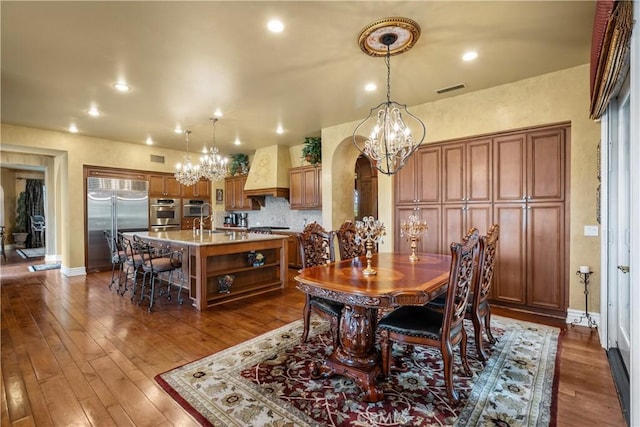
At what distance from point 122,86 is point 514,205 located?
507 cm

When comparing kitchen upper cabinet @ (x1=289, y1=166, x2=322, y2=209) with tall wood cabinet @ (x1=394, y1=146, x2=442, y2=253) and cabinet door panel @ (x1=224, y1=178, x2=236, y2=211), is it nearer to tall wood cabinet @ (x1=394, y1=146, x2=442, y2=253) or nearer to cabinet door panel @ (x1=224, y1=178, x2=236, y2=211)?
tall wood cabinet @ (x1=394, y1=146, x2=442, y2=253)

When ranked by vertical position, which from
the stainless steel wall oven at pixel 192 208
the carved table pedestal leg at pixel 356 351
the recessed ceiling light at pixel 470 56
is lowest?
the carved table pedestal leg at pixel 356 351

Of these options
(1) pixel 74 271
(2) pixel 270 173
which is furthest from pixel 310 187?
(1) pixel 74 271

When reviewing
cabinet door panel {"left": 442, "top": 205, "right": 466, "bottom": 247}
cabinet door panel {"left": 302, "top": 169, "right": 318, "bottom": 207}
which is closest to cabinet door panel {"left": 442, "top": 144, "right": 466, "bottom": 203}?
cabinet door panel {"left": 442, "top": 205, "right": 466, "bottom": 247}

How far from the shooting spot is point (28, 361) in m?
2.55

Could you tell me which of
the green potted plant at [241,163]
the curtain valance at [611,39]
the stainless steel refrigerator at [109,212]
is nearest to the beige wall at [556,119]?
the curtain valance at [611,39]

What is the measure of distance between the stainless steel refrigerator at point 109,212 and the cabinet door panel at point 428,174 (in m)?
6.13

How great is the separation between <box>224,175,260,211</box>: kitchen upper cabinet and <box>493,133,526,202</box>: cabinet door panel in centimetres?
579

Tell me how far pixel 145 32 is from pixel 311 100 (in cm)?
218

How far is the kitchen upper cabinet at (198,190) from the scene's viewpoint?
26.2 ft

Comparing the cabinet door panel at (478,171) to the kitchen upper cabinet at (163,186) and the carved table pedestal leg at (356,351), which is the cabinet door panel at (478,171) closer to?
the carved table pedestal leg at (356,351)

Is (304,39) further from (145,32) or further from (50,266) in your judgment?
(50,266)

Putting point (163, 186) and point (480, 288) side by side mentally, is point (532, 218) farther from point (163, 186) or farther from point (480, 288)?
point (163, 186)

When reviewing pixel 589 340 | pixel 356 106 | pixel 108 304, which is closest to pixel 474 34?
pixel 356 106
